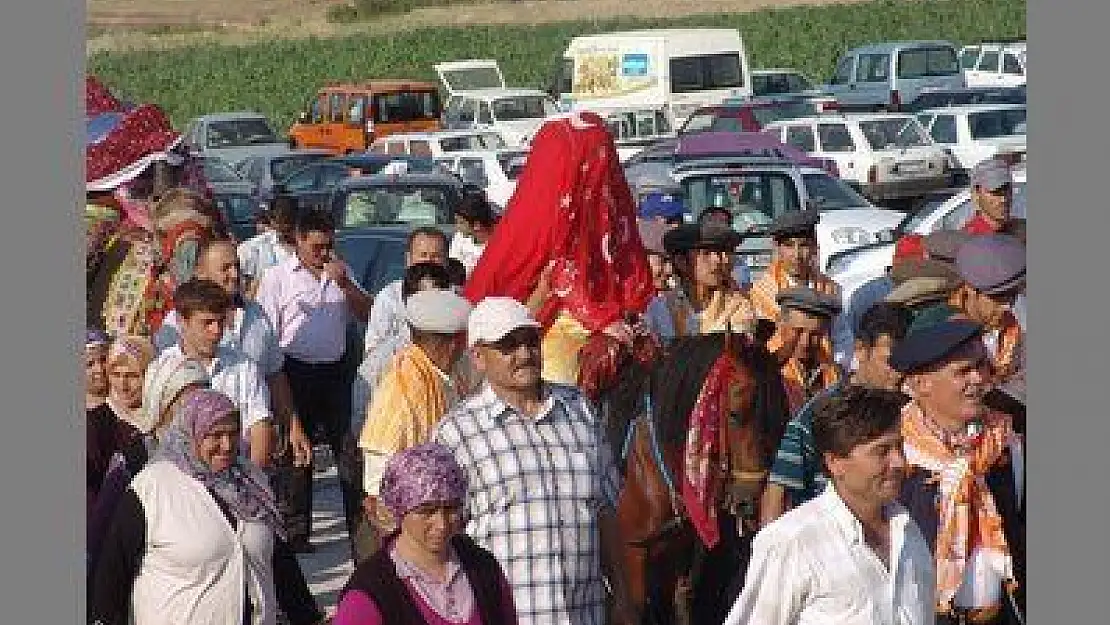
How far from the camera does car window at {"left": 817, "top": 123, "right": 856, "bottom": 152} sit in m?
39.5

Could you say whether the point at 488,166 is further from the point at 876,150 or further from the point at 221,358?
the point at 221,358

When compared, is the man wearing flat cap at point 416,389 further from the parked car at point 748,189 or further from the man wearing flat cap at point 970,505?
the parked car at point 748,189

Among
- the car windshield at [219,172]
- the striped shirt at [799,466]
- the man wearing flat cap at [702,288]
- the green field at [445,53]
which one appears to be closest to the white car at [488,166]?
the car windshield at [219,172]

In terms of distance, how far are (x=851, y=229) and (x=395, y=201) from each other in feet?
12.8

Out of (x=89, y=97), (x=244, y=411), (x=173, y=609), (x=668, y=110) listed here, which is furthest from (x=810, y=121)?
(x=173, y=609)

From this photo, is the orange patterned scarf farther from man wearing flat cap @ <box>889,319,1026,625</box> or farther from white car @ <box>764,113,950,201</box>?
white car @ <box>764,113,950,201</box>

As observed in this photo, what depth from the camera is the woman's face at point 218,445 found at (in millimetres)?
9711

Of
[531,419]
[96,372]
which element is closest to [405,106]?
[96,372]

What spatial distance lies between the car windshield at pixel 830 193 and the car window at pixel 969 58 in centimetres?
2256

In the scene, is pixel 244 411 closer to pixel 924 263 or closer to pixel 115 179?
pixel 924 263

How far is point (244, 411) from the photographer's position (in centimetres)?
1263

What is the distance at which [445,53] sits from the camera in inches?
2808

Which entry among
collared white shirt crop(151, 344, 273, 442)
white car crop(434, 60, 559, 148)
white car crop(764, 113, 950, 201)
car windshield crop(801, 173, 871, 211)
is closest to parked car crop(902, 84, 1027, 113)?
white car crop(764, 113, 950, 201)

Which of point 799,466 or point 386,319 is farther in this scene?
point 386,319
